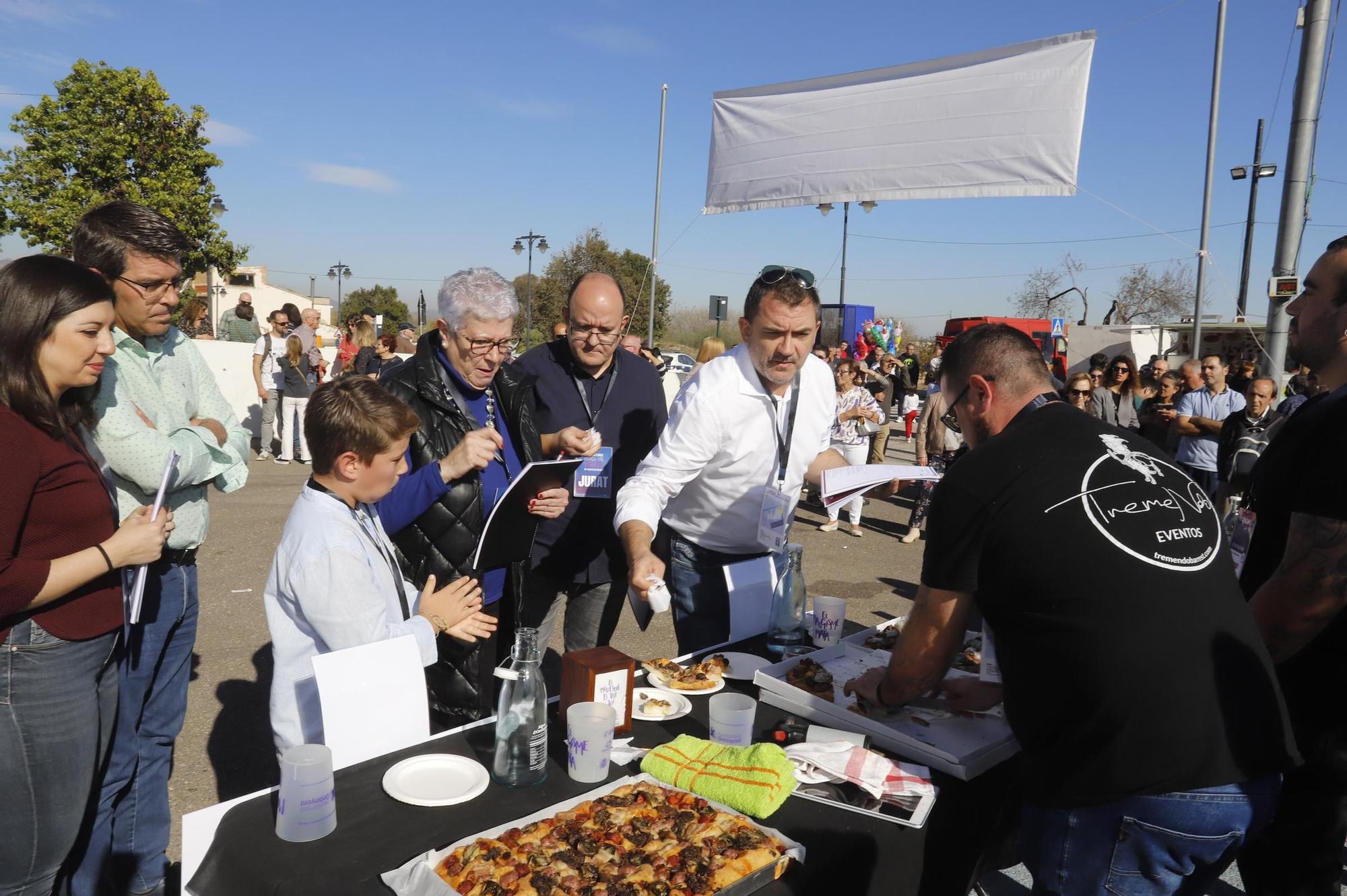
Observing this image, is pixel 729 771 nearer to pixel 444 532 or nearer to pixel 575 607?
pixel 444 532

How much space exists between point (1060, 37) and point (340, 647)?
14.3 ft

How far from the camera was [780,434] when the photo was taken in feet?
9.96

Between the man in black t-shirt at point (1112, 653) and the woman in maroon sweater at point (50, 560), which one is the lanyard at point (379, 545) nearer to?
the woman in maroon sweater at point (50, 560)

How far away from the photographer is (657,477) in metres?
2.81

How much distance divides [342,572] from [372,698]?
1.11ft

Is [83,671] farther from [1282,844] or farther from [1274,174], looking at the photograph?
[1274,174]

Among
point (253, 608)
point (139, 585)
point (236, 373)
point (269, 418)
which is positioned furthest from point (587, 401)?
point (236, 373)

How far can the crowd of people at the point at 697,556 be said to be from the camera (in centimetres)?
162

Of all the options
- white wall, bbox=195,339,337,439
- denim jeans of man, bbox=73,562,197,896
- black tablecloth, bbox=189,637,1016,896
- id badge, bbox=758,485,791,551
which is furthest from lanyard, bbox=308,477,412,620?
white wall, bbox=195,339,337,439

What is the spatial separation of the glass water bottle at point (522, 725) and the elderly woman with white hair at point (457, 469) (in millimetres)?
975

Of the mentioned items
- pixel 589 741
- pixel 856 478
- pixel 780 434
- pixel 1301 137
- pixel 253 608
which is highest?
pixel 1301 137

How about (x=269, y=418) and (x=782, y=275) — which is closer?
(x=782, y=275)

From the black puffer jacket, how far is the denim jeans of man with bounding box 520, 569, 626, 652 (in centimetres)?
52

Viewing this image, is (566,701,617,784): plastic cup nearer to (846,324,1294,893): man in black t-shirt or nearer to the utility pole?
(846,324,1294,893): man in black t-shirt
